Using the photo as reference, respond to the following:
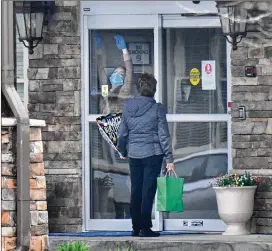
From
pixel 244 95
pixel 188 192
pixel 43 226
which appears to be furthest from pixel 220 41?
pixel 43 226

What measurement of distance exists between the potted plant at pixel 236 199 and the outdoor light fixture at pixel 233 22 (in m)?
1.20

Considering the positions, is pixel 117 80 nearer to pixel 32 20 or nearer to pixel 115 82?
pixel 115 82

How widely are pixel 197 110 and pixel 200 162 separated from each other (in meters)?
0.48

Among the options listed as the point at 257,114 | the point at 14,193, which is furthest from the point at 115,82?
the point at 14,193

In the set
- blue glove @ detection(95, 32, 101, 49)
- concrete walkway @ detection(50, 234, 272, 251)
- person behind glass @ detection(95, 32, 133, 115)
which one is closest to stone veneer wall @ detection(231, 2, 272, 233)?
concrete walkway @ detection(50, 234, 272, 251)

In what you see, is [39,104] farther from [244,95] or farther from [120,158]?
[244,95]

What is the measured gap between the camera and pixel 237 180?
12.9 metres

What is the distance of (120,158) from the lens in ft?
44.1

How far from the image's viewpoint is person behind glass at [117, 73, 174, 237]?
12555 millimetres

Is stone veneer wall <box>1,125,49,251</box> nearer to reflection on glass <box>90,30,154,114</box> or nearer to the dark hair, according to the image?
the dark hair

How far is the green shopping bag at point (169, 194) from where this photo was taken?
12.5 meters

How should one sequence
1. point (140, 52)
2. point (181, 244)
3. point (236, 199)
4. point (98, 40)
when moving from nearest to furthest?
point (181, 244) < point (236, 199) < point (140, 52) < point (98, 40)

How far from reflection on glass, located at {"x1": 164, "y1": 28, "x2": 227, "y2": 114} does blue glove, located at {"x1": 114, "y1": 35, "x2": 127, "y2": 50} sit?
38 cm

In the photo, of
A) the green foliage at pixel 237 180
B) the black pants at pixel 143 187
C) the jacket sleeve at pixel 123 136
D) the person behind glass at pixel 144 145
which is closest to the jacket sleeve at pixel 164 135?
the person behind glass at pixel 144 145
